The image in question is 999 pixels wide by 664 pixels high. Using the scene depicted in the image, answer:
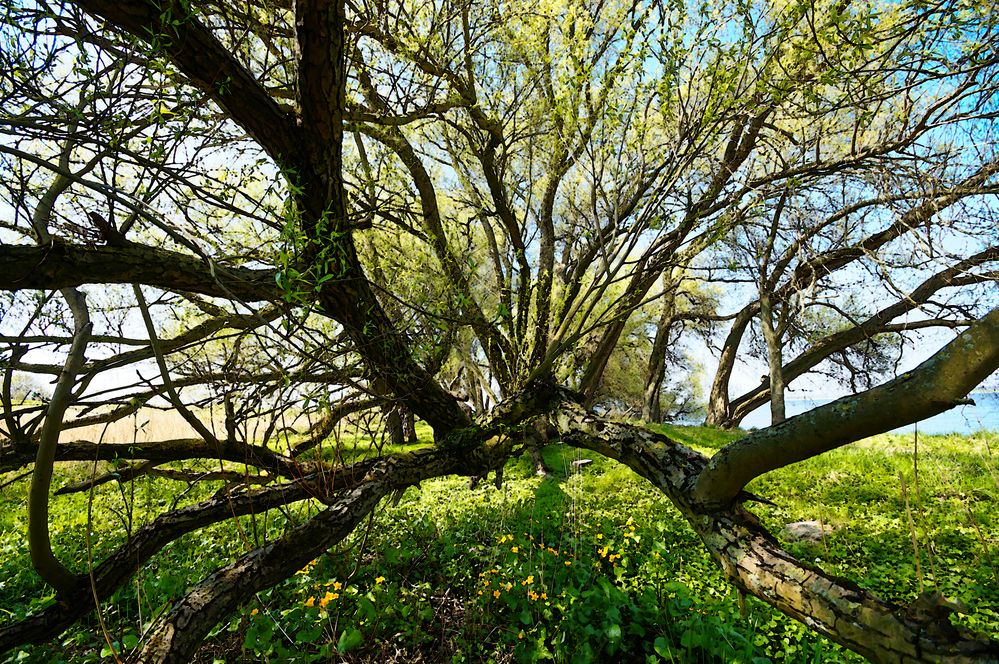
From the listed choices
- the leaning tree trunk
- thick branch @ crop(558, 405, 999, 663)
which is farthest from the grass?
the leaning tree trunk

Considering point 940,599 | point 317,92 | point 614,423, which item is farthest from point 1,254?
point 940,599

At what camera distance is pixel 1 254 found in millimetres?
2018

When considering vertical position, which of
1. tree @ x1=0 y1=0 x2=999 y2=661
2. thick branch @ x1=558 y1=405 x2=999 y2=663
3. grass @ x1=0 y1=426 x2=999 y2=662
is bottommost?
grass @ x1=0 y1=426 x2=999 y2=662

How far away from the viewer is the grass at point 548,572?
2869 mm

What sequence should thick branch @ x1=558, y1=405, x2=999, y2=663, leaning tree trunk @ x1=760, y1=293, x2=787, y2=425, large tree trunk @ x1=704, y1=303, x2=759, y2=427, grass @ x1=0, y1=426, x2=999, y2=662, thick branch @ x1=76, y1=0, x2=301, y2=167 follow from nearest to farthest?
thick branch @ x1=558, y1=405, x2=999, y2=663
thick branch @ x1=76, y1=0, x2=301, y2=167
grass @ x1=0, y1=426, x2=999, y2=662
leaning tree trunk @ x1=760, y1=293, x2=787, y2=425
large tree trunk @ x1=704, y1=303, x2=759, y2=427

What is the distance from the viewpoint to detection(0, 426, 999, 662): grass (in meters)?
2.87

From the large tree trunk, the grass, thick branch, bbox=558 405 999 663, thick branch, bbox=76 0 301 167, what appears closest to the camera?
thick branch, bbox=558 405 999 663

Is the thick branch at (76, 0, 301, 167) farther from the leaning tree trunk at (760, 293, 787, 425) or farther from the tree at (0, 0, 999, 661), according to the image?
the leaning tree trunk at (760, 293, 787, 425)

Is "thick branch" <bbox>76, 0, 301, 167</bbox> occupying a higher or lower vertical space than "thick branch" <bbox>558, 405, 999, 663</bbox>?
higher

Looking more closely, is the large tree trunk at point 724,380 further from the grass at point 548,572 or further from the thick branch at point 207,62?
the thick branch at point 207,62

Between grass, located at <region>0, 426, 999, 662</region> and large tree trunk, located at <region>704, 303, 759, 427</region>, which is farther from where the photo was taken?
large tree trunk, located at <region>704, 303, 759, 427</region>

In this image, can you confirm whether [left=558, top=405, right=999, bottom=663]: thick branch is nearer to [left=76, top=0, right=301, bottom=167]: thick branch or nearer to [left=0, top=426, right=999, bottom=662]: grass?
[left=0, top=426, right=999, bottom=662]: grass

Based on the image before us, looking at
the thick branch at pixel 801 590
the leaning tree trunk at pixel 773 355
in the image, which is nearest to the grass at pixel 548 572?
the thick branch at pixel 801 590

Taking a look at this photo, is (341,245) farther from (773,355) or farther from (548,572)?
(773,355)
